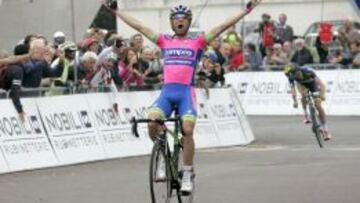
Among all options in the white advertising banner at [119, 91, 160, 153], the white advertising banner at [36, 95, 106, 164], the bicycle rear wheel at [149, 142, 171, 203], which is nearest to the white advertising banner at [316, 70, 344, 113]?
the white advertising banner at [119, 91, 160, 153]

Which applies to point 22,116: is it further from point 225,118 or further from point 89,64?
point 225,118

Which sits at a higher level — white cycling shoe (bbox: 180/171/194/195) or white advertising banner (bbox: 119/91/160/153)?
white cycling shoe (bbox: 180/171/194/195)

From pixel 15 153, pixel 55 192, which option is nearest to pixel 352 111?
pixel 15 153

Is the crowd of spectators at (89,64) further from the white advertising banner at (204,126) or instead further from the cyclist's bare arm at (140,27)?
the cyclist's bare arm at (140,27)

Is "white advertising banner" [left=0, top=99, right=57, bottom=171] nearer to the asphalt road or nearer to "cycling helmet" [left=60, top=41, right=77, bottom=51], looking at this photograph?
the asphalt road

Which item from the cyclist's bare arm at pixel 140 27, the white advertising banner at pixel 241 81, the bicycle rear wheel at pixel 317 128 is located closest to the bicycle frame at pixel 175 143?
the cyclist's bare arm at pixel 140 27

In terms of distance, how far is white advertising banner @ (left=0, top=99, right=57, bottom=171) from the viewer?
16172mm

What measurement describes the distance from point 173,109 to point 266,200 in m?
1.49

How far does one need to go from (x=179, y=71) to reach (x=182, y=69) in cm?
4

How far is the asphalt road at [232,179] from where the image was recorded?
12.8 metres

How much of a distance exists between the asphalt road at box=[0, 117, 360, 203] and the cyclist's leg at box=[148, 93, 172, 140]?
119cm

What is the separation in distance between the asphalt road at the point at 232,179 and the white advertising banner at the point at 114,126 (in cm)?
38

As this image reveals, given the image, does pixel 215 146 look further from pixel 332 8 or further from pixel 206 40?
pixel 332 8

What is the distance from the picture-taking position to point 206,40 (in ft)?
40.3
